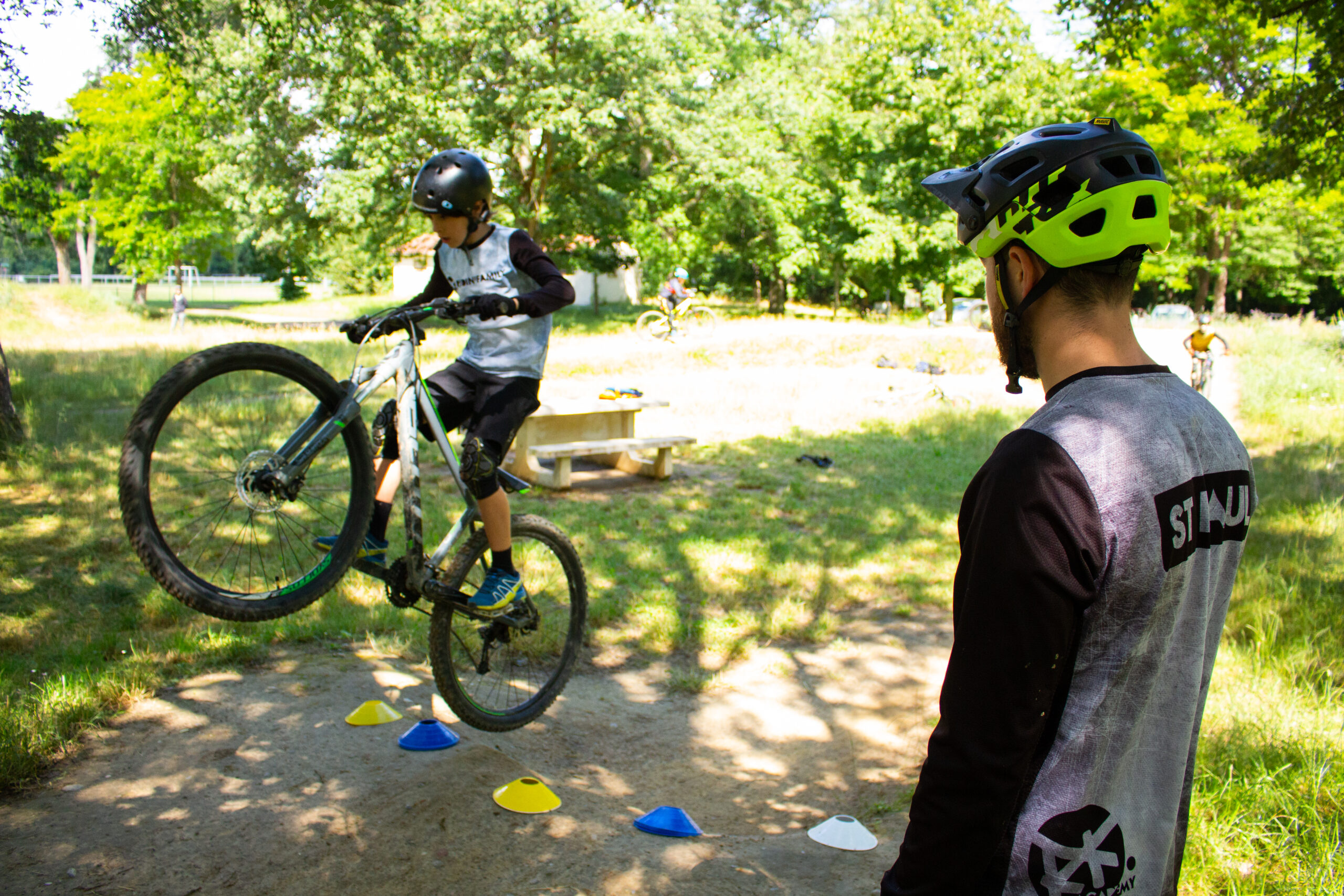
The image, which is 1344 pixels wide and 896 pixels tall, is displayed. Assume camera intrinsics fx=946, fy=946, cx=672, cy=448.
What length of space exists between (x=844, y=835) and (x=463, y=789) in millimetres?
1536

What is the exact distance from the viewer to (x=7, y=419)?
9.22m

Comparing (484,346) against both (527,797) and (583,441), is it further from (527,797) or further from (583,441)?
(583,441)

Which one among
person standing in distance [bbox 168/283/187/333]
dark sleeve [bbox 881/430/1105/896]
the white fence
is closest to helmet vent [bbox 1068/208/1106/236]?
dark sleeve [bbox 881/430/1105/896]

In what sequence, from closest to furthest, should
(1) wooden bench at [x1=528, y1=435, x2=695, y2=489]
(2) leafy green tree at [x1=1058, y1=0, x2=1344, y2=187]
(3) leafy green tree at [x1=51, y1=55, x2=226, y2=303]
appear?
(2) leafy green tree at [x1=1058, y1=0, x2=1344, y2=187] < (1) wooden bench at [x1=528, y1=435, x2=695, y2=489] < (3) leafy green tree at [x1=51, y1=55, x2=226, y2=303]

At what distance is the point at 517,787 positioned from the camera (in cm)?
385

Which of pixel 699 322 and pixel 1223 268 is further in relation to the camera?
pixel 1223 268

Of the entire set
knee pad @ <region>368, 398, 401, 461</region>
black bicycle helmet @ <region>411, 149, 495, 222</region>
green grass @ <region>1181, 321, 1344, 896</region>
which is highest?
black bicycle helmet @ <region>411, 149, 495, 222</region>

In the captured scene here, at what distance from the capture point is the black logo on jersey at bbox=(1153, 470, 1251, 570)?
134cm

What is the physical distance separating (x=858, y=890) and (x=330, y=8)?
8412 millimetres

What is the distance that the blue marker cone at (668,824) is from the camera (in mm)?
3662

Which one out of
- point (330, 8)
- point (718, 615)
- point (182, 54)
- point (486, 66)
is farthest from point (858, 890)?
point (486, 66)

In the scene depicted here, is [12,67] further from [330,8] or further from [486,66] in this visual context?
[486,66]

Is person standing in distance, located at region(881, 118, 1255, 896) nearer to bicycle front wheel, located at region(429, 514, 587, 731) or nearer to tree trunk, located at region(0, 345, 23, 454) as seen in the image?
bicycle front wheel, located at region(429, 514, 587, 731)

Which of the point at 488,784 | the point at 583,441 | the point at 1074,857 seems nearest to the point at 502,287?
the point at 488,784
